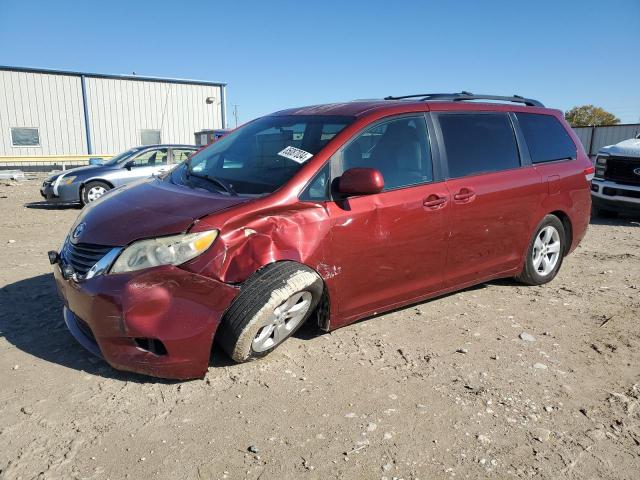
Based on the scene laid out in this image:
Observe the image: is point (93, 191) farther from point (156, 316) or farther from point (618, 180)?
point (618, 180)

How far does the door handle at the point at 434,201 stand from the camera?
3797 mm

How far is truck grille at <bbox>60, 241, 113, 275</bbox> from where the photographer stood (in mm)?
3039

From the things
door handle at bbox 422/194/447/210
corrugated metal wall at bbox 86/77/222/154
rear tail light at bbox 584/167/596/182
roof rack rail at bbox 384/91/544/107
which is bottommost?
door handle at bbox 422/194/447/210

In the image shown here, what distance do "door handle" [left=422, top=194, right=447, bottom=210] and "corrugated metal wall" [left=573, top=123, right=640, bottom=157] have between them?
19496mm

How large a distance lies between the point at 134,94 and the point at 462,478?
25673 millimetres

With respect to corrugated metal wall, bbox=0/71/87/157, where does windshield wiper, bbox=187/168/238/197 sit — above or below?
below

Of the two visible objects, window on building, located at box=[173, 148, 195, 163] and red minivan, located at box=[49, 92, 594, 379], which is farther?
window on building, located at box=[173, 148, 195, 163]

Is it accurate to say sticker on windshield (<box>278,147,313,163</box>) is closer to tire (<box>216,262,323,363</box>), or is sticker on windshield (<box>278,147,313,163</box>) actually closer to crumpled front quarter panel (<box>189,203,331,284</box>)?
crumpled front quarter panel (<box>189,203,331,284</box>)

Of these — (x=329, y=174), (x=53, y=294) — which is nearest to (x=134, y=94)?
(x=53, y=294)

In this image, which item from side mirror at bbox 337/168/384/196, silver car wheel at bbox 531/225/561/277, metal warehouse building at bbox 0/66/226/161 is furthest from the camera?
metal warehouse building at bbox 0/66/226/161

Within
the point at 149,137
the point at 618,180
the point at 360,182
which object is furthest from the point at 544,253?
the point at 149,137

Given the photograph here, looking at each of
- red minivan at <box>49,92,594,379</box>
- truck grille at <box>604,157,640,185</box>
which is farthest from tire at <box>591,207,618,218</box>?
red minivan at <box>49,92,594,379</box>

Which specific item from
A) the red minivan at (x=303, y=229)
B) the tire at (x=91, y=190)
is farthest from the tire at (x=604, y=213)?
the tire at (x=91, y=190)

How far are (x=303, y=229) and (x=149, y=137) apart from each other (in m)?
24.2
